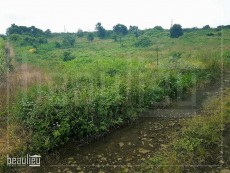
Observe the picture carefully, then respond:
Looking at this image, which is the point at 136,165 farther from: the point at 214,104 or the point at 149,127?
the point at 214,104

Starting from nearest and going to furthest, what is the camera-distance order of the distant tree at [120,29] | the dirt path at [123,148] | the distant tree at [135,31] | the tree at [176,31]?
the dirt path at [123,148], the tree at [176,31], the distant tree at [135,31], the distant tree at [120,29]

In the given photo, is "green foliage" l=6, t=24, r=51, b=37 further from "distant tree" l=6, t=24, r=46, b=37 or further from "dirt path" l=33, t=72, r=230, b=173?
"dirt path" l=33, t=72, r=230, b=173

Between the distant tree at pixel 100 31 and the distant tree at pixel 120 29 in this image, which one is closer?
the distant tree at pixel 100 31

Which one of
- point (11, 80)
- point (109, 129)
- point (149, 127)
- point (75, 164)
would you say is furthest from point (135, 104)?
point (11, 80)

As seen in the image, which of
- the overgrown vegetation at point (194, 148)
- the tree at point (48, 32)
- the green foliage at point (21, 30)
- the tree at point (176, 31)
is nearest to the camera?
the overgrown vegetation at point (194, 148)

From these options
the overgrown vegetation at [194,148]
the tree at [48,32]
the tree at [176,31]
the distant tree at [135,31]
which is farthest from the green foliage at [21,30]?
the overgrown vegetation at [194,148]

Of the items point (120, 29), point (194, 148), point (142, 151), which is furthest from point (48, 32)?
point (194, 148)

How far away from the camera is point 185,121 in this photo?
21.3ft

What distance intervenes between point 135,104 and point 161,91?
4.54 feet

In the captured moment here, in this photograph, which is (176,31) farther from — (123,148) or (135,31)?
(123,148)
